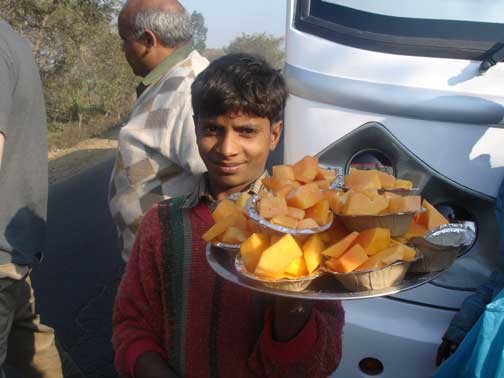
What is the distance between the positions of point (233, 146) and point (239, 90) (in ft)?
0.56

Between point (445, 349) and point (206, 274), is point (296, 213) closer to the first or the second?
point (206, 274)

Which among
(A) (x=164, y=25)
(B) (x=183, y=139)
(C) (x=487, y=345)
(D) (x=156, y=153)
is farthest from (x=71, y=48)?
(C) (x=487, y=345)

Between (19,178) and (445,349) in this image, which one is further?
(19,178)

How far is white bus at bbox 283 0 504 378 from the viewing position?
232 centimetres

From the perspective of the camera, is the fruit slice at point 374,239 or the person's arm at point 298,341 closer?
the fruit slice at point 374,239

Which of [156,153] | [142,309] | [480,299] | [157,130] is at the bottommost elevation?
[480,299]

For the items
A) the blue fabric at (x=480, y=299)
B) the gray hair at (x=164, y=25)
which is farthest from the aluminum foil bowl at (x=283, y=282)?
the gray hair at (x=164, y=25)

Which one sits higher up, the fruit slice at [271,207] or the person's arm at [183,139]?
the fruit slice at [271,207]

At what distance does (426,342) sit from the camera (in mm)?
2395

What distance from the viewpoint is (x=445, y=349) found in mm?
2320

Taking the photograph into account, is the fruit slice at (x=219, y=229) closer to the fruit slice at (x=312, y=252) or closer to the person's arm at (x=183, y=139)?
the fruit slice at (x=312, y=252)

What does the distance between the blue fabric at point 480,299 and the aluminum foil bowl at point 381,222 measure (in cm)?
117

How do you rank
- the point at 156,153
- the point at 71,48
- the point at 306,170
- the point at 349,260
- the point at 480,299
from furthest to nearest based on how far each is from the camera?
the point at 71,48, the point at 156,153, the point at 480,299, the point at 306,170, the point at 349,260

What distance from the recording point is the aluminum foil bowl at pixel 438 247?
123cm
